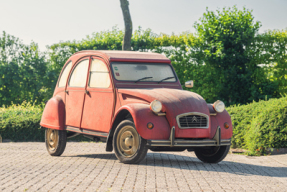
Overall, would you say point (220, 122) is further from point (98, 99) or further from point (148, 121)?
point (98, 99)

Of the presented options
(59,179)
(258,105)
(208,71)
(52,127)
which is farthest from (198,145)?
(208,71)

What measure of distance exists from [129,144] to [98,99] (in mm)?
1538

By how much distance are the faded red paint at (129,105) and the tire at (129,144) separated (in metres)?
0.25

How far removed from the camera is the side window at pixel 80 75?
10078 millimetres

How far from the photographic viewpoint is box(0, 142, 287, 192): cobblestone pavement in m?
6.29

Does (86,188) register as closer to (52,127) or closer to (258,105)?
(52,127)

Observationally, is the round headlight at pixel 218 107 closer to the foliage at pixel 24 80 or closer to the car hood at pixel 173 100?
the car hood at pixel 173 100

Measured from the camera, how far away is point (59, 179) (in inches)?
269

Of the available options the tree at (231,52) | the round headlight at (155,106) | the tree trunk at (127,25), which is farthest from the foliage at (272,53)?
the round headlight at (155,106)

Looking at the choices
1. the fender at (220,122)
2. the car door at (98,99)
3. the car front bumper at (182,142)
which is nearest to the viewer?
the car front bumper at (182,142)

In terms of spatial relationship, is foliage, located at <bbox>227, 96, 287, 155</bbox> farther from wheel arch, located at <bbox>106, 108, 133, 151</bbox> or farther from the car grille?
wheel arch, located at <bbox>106, 108, 133, 151</bbox>

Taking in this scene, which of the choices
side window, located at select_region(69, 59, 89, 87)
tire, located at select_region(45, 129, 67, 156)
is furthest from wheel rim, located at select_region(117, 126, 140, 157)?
tire, located at select_region(45, 129, 67, 156)

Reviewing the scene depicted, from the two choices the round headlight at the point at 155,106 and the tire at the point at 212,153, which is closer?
the round headlight at the point at 155,106

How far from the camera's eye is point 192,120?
26.7 feet
